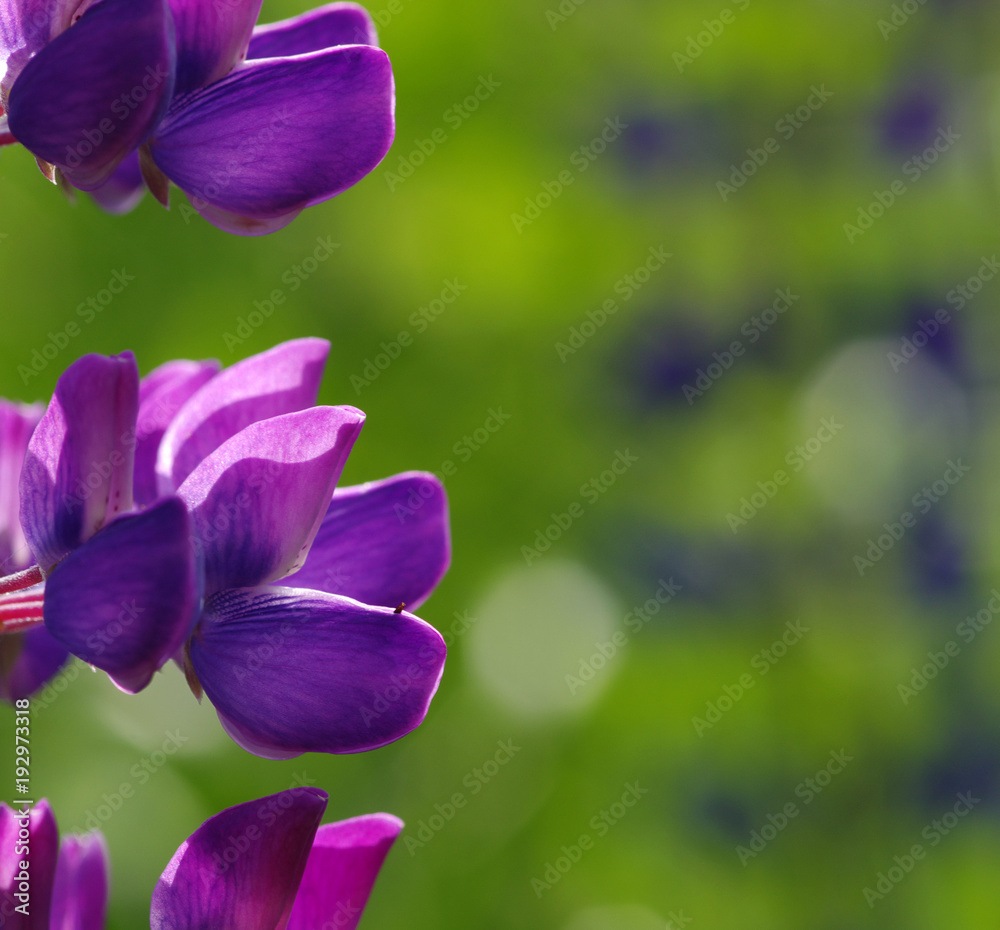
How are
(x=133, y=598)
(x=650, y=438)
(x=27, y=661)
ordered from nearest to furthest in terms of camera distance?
(x=133, y=598)
(x=27, y=661)
(x=650, y=438)

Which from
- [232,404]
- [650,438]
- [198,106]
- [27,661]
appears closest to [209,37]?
[198,106]

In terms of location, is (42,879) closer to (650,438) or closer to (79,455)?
(79,455)

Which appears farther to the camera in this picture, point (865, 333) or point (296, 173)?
point (865, 333)

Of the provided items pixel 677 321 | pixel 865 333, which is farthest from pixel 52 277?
pixel 865 333

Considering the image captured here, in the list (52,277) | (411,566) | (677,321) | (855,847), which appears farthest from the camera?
(677,321)

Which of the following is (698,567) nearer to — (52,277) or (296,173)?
(52,277)

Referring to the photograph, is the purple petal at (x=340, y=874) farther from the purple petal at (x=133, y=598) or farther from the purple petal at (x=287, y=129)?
the purple petal at (x=287, y=129)

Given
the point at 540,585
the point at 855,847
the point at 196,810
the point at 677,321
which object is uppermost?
the point at 677,321

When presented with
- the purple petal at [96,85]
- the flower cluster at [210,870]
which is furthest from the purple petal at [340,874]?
the purple petal at [96,85]
